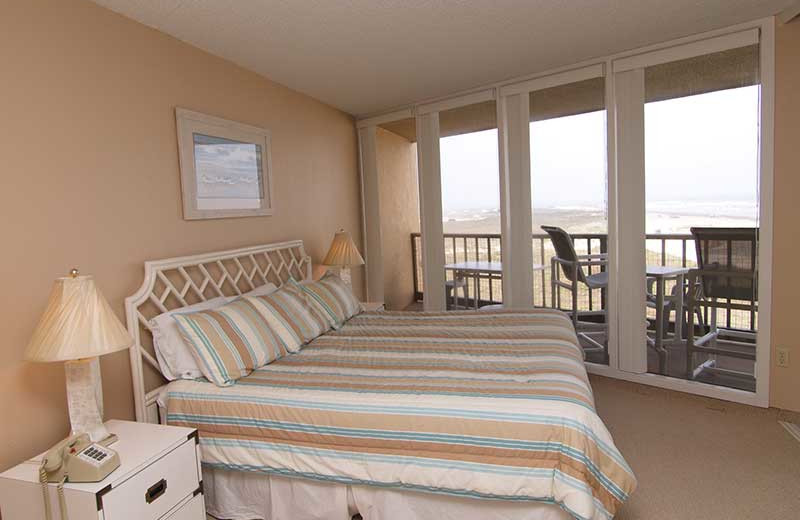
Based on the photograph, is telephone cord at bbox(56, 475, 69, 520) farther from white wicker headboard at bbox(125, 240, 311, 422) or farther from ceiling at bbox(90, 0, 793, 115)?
ceiling at bbox(90, 0, 793, 115)

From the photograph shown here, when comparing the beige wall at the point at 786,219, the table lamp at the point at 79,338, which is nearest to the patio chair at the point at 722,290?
the beige wall at the point at 786,219

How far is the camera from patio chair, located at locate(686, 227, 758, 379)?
313 cm

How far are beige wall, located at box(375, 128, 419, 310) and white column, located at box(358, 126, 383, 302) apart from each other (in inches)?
2.2

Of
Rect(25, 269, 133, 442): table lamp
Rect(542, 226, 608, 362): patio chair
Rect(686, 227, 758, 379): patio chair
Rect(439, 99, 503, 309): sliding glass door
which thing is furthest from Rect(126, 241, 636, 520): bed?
Rect(439, 99, 503, 309): sliding glass door

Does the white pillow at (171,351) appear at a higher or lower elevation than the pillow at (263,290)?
lower

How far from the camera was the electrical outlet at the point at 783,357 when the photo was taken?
9.91 feet


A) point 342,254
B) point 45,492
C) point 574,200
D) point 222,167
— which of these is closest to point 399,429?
point 45,492

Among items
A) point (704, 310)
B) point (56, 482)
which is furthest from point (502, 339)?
point (56, 482)

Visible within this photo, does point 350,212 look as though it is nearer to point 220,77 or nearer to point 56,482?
point 220,77

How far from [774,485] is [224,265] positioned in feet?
11.1

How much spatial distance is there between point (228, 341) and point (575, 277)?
285 cm

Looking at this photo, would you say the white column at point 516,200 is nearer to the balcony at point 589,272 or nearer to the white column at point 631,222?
the balcony at point 589,272

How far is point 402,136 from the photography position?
189 inches

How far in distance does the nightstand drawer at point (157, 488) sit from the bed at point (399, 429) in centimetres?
23
